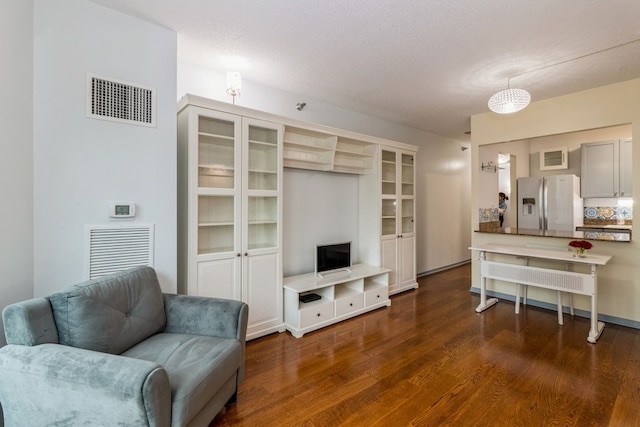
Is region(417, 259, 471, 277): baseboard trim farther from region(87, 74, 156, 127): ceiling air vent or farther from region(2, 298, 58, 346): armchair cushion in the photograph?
region(2, 298, 58, 346): armchair cushion

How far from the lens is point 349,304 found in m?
3.42

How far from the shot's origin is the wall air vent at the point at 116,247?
2.05m

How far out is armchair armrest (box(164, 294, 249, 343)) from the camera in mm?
1970

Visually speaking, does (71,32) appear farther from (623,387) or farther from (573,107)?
(573,107)

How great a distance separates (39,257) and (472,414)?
9.90ft

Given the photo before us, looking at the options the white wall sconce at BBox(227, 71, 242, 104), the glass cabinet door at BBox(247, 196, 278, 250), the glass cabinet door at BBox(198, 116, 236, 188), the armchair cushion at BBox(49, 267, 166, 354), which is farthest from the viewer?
the glass cabinet door at BBox(247, 196, 278, 250)

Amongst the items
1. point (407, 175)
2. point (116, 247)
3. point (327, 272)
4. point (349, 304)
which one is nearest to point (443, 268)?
point (407, 175)

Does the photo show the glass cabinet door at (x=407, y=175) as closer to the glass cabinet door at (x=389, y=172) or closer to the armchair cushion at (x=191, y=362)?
the glass cabinet door at (x=389, y=172)

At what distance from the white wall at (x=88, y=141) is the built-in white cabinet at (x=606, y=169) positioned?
5835 millimetres

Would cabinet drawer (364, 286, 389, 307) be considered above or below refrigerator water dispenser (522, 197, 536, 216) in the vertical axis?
below

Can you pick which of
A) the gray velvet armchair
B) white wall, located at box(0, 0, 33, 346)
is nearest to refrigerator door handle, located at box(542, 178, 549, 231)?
the gray velvet armchair

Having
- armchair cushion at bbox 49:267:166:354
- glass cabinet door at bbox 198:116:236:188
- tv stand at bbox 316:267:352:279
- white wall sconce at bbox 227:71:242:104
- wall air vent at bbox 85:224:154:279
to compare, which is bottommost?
tv stand at bbox 316:267:352:279

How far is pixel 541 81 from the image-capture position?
10.7ft

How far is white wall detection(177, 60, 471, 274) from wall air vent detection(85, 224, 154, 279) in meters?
1.53
